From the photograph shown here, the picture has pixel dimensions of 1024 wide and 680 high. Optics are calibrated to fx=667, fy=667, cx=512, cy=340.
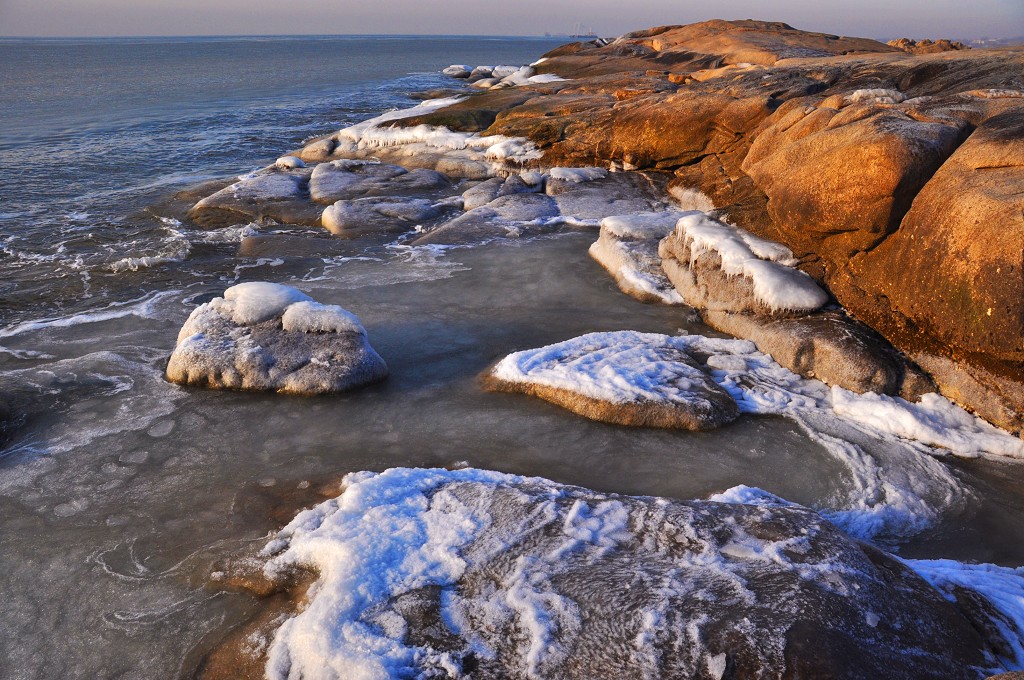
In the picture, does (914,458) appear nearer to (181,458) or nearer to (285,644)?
(285,644)

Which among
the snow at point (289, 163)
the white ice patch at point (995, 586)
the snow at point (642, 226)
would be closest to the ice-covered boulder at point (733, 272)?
the snow at point (642, 226)

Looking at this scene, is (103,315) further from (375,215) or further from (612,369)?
(612,369)

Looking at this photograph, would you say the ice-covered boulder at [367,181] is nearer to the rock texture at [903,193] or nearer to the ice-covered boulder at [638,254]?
the rock texture at [903,193]

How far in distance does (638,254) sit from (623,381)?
3.90 m

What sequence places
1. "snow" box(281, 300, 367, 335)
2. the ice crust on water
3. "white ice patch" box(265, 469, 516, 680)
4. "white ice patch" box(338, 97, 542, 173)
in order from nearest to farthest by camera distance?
1. "white ice patch" box(265, 469, 516, 680)
2. the ice crust on water
3. "snow" box(281, 300, 367, 335)
4. "white ice patch" box(338, 97, 542, 173)

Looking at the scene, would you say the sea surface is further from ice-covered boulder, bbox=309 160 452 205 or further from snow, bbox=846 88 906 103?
snow, bbox=846 88 906 103

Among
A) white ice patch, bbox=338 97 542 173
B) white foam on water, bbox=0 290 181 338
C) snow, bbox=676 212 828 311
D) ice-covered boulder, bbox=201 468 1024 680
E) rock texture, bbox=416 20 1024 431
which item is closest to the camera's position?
ice-covered boulder, bbox=201 468 1024 680

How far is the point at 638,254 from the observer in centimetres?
991

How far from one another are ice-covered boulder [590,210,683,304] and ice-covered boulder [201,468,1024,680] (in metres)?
4.82

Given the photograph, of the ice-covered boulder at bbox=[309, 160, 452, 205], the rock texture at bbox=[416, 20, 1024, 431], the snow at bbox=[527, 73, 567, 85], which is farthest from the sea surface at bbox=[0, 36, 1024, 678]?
the snow at bbox=[527, 73, 567, 85]

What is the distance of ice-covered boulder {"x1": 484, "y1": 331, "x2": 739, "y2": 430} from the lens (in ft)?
20.5

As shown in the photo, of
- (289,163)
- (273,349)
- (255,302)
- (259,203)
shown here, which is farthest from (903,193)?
(289,163)

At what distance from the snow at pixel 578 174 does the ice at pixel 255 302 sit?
25.6 ft

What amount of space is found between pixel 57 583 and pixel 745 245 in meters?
7.83
